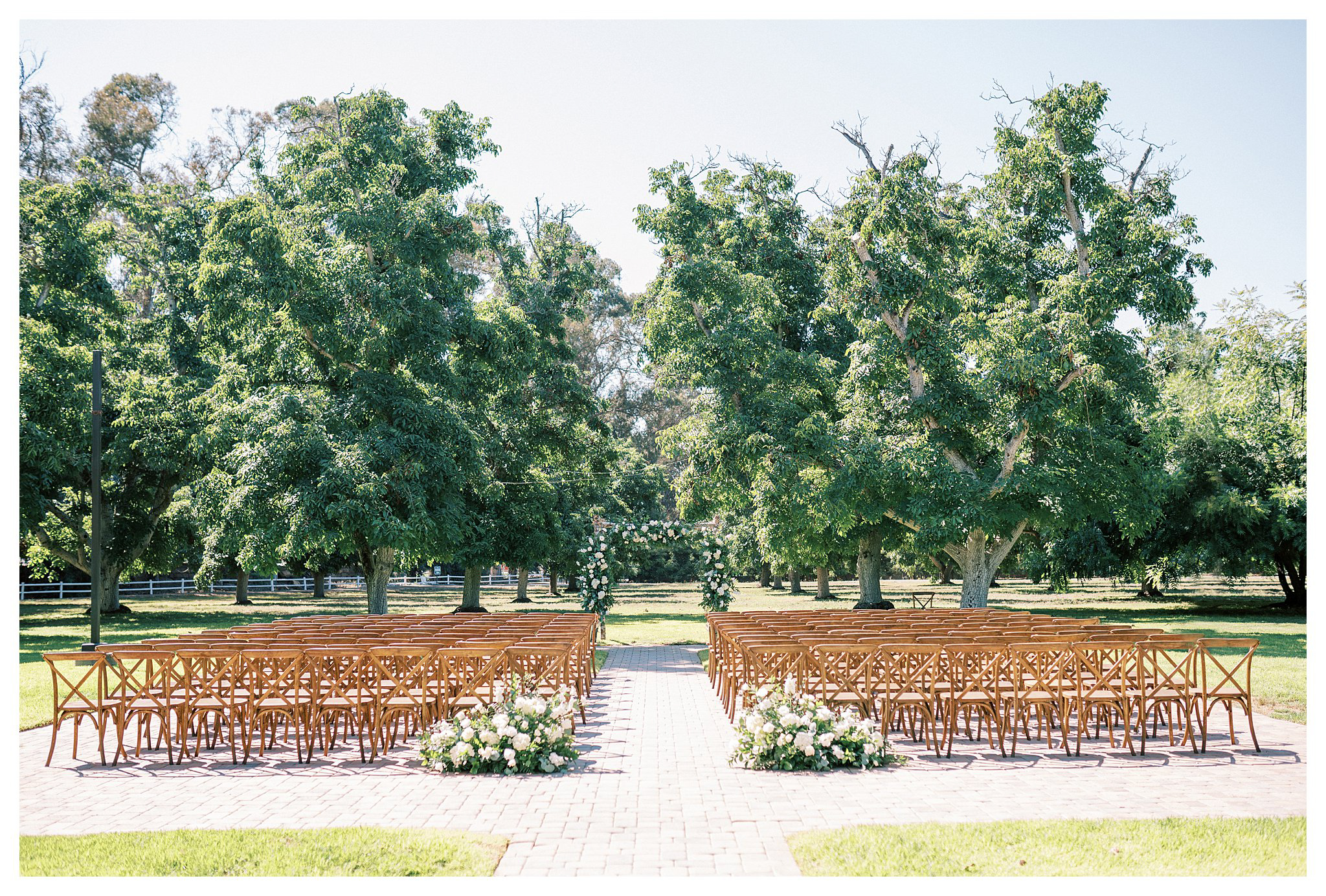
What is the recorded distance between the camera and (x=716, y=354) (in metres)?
27.9

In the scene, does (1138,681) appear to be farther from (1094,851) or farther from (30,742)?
(30,742)

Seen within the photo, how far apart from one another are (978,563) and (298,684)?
22395 millimetres

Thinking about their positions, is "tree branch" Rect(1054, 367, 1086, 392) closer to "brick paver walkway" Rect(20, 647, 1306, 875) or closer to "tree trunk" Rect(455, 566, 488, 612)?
"brick paver walkway" Rect(20, 647, 1306, 875)

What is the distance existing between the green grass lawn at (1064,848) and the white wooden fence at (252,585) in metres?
31.4

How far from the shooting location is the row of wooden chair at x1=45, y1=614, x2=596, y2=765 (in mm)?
8859

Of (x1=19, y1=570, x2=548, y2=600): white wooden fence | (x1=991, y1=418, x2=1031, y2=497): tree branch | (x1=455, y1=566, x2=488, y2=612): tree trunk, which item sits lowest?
(x1=19, y1=570, x2=548, y2=600): white wooden fence

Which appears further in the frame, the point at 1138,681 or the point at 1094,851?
the point at 1138,681

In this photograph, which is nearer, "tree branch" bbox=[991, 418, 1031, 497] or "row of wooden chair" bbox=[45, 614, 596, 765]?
"row of wooden chair" bbox=[45, 614, 596, 765]

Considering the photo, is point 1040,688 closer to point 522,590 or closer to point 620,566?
point 620,566

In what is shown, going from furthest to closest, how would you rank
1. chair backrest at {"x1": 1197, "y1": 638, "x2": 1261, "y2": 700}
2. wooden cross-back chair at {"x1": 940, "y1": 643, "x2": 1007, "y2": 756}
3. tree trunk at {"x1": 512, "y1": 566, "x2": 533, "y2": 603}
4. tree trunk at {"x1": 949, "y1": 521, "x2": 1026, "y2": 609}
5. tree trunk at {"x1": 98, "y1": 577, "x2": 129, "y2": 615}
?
tree trunk at {"x1": 512, "y1": 566, "x2": 533, "y2": 603}, tree trunk at {"x1": 98, "y1": 577, "x2": 129, "y2": 615}, tree trunk at {"x1": 949, "y1": 521, "x2": 1026, "y2": 609}, wooden cross-back chair at {"x1": 940, "y1": 643, "x2": 1007, "y2": 756}, chair backrest at {"x1": 1197, "y1": 638, "x2": 1261, "y2": 700}

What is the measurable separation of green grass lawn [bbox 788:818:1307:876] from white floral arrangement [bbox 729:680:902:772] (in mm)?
2024

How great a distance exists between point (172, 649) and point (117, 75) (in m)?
36.6

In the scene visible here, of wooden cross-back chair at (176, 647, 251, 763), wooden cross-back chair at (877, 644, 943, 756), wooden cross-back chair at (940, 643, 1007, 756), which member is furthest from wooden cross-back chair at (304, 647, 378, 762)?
wooden cross-back chair at (940, 643, 1007, 756)
